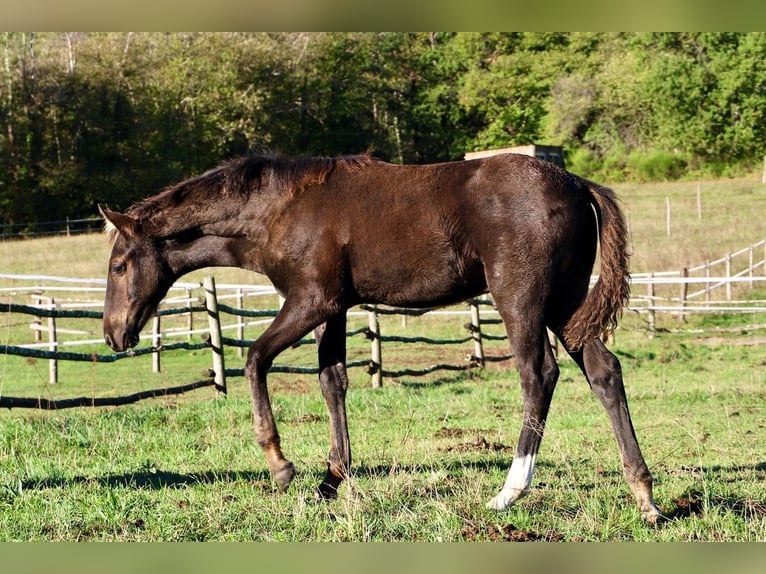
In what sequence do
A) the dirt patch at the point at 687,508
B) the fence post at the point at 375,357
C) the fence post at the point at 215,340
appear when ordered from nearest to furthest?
the dirt patch at the point at 687,508, the fence post at the point at 215,340, the fence post at the point at 375,357

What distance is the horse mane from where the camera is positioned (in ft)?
18.0

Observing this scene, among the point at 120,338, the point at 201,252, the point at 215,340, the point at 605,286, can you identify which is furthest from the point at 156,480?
the point at 215,340

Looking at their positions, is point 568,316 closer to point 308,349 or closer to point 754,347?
point 754,347

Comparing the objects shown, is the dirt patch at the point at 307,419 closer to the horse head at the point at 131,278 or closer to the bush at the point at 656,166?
the horse head at the point at 131,278

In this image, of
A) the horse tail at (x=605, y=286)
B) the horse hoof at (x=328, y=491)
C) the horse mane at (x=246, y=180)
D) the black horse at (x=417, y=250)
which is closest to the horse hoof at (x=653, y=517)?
the black horse at (x=417, y=250)

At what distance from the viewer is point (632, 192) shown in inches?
1714

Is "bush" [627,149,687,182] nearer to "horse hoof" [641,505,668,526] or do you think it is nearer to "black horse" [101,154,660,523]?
"black horse" [101,154,660,523]

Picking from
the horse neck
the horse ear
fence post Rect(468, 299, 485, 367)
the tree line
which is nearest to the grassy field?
fence post Rect(468, 299, 485, 367)

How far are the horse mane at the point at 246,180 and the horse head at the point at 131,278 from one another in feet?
0.37

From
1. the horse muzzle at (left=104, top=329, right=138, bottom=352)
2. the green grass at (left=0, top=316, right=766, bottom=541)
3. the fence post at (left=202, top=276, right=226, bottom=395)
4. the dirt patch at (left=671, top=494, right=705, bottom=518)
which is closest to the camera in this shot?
the green grass at (left=0, top=316, right=766, bottom=541)

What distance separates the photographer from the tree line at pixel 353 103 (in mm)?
43281

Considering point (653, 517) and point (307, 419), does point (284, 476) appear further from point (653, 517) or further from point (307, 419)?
point (307, 419)

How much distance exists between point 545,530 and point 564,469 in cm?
186

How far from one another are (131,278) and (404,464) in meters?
2.15
